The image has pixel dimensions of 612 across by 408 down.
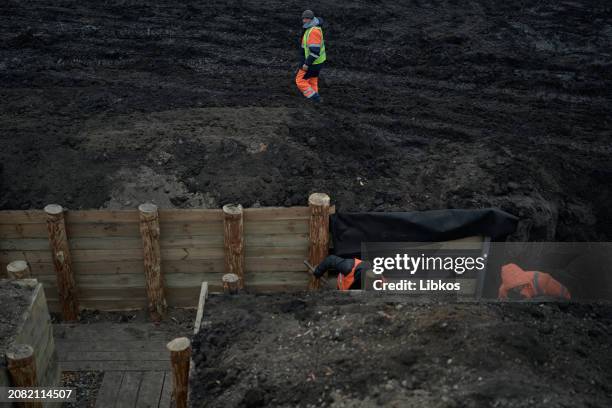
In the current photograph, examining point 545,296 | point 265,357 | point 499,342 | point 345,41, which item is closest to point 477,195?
point 545,296

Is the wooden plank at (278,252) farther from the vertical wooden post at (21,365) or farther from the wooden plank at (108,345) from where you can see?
the vertical wooden post at (21,365)

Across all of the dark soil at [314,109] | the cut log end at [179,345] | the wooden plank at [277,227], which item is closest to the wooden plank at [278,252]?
the wooden plank at [277,227]

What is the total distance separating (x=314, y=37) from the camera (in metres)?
12.7

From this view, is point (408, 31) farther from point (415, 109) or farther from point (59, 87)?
point (59, 87)

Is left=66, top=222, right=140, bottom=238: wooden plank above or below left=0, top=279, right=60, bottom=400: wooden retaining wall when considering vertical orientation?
above

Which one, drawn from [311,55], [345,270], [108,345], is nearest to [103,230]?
[108,345]

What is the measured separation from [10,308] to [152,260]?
7.62ft

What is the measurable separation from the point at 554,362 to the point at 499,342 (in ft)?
1.74

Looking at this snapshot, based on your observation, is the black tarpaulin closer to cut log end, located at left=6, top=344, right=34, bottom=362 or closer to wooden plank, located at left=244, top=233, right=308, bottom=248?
wooden plank, located at left=244, top=233, right=308, bottom=248

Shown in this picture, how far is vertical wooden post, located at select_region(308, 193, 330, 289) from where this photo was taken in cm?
909

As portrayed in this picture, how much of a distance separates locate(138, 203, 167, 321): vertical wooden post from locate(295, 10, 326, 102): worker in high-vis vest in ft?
17.5

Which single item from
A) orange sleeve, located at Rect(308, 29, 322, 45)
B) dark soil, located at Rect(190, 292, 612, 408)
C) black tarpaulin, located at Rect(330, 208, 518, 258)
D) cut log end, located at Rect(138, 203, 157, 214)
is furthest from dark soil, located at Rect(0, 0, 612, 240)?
dark soil, located at Rect(190, 292, 612, 408)

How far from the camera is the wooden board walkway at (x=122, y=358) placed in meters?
8.55

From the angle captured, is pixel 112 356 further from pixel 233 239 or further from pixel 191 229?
pixel 233 239
